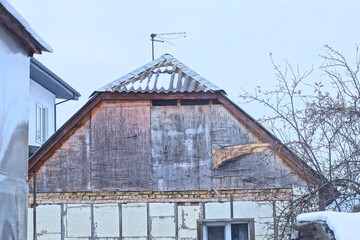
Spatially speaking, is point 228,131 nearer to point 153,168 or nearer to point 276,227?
point 153,168

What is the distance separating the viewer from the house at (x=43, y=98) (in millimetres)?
16500

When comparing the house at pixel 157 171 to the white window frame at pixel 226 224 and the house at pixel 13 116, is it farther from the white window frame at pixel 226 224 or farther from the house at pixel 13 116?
the house at pixel 13 116

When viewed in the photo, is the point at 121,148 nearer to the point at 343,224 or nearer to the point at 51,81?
the point at 51,81

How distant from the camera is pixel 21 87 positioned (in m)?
7.70

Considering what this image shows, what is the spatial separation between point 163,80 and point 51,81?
17.0 feet

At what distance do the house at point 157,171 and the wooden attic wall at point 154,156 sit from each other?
2 centimetres

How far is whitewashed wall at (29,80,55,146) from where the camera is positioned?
55.0 ft

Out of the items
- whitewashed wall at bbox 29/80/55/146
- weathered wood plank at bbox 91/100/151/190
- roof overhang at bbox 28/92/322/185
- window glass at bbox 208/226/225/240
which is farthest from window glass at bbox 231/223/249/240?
whitewashed wall at bbox 29/80/55/146

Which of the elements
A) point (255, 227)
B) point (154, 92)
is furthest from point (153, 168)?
point (255, 227)

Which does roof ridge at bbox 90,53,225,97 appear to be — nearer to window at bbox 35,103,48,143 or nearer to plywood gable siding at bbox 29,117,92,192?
plywood gable siding at bbox 29,117,92,192

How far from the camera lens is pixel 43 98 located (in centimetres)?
1800

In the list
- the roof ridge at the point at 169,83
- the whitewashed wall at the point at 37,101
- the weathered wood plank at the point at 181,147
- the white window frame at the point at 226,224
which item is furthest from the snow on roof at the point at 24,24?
the whitewashed wall at the point at 37,101

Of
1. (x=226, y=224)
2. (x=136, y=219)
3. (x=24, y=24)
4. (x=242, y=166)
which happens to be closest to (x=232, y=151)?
(x=242, y=166)

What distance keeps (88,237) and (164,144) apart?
230 centimetres
